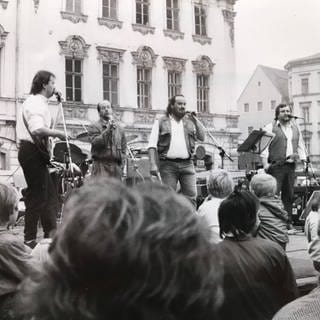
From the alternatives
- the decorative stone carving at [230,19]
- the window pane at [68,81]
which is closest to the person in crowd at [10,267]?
the window pane at [68,81]

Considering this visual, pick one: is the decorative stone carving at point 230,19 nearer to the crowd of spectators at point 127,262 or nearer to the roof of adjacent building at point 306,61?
the roof of adjacent building at point 306,61

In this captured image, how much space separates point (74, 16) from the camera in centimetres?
2278

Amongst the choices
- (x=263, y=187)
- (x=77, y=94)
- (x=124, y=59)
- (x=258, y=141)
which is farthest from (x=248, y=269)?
(x=124, y=59)

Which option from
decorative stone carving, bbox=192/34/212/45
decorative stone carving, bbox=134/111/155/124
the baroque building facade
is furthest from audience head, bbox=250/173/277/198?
decorative stone carving, bbox=192/34/212/45

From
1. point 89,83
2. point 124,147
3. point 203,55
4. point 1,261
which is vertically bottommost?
point 1,261

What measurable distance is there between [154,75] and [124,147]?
19.2 meters

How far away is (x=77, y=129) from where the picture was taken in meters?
22.3

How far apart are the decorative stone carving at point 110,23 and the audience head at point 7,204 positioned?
841 inches

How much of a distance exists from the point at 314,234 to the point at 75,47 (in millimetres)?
19786

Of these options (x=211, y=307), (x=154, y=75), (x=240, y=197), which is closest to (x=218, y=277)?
(x=211, y=307)

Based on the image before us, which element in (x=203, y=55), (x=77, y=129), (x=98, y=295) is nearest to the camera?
(x=98, y=295)

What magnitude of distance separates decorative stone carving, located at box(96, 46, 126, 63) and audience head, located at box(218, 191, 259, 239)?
2143 cm

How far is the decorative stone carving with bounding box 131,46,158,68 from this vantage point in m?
24.7

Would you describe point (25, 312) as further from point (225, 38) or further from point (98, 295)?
point (225, 38)
